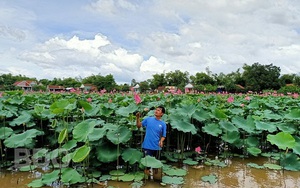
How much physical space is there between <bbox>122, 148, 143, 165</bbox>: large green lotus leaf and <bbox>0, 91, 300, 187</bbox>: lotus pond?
16 millimetres

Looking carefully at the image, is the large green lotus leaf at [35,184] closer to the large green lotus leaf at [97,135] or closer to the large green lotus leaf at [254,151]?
the large green lotus leaf at [97,135]

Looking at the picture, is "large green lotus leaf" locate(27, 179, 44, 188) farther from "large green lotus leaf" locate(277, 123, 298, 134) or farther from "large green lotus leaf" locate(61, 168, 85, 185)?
"large green lotus leaf" locate(277, 123, 298, 134)

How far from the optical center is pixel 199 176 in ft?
15.9

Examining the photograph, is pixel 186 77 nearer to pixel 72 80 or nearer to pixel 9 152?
pixel 72 80

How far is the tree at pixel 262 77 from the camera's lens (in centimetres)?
5150

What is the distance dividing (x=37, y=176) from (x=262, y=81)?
52.4 metres

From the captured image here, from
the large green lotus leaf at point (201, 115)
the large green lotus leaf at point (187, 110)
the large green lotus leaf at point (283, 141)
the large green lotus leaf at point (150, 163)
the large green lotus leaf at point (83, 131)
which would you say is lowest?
the large green lotus leaf at point (150, 163)

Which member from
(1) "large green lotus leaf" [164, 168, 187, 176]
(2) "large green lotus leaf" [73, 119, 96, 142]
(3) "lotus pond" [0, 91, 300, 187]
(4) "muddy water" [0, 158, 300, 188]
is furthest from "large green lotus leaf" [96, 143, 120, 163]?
(1) "large green lotus leaf" [164, 168, 187, 176]

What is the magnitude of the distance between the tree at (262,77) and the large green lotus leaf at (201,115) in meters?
47.0

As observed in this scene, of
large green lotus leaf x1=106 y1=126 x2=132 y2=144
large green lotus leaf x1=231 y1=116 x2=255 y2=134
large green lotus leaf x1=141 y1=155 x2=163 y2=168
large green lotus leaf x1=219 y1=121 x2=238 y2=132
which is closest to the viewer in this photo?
large green lotus leaf x1=141 y1=155 x2=163 y2=168

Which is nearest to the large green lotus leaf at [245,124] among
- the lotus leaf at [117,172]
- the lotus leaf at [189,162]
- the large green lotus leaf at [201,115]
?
the large green lotus leaf at [201,115]

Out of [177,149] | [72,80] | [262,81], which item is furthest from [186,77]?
[177,149]

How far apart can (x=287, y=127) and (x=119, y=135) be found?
384cm

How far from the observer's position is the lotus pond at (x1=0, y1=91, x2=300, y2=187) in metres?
4.35
